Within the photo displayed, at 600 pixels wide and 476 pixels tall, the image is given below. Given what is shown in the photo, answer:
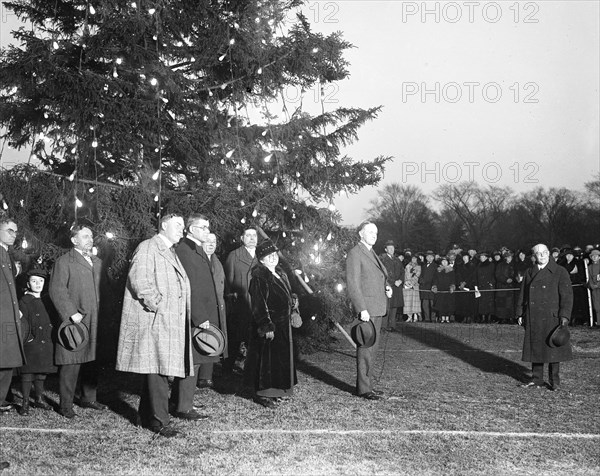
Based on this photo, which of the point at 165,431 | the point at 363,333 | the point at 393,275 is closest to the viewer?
the point at 165,431

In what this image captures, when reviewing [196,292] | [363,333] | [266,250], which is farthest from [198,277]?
[363,333]

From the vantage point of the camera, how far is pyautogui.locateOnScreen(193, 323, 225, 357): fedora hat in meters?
6.95

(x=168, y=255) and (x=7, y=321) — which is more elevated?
(x=168, y=255)

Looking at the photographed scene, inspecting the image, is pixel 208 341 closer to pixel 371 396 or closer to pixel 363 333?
pixel 363 333

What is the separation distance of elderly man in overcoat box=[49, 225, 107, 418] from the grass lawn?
243 millimetres

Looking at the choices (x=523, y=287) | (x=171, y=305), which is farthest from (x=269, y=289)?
(x=523, y=287)

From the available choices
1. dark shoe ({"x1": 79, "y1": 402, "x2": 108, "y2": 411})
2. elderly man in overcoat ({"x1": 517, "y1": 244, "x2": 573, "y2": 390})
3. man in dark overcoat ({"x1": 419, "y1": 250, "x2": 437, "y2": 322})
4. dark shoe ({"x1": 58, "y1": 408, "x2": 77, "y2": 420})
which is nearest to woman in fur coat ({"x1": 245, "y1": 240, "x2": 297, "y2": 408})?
dark shoe ({"x1": 79, "y1": 402, "x2": 108, "y2": 411})

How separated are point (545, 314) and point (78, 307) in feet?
19.2

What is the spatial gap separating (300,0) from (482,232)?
74495 millimetres

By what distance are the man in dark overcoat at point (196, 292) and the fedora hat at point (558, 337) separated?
432 cm

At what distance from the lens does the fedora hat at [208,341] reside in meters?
6.95

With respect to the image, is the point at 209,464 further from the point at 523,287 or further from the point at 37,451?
the point at 523,287

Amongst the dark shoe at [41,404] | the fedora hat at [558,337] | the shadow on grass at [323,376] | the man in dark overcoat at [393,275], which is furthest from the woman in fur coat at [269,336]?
the man in dark overcoat at [393,275]

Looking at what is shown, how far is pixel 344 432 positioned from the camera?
20.7 feet
